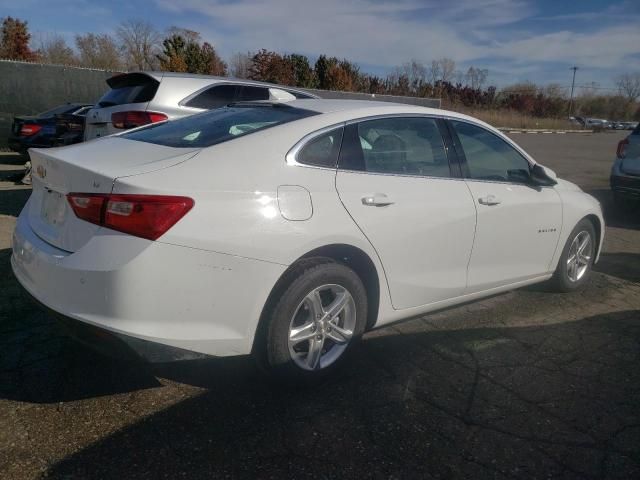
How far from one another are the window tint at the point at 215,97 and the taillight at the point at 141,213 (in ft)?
13.9

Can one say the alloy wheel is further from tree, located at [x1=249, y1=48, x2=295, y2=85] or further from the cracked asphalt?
tree, located at [x1=249, y1=48, x2=295, y2=85]

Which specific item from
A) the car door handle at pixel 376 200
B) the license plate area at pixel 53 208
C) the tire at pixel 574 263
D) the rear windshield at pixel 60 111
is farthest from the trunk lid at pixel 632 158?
the rear windshield at pixel 60 111

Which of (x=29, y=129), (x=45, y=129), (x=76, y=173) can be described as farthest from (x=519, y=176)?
(x=29, y=129)

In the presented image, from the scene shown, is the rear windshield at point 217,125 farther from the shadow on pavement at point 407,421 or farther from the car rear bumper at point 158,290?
the shadow on pavement at point 407,421

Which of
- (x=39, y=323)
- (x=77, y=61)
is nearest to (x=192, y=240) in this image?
(x=39, y=323)

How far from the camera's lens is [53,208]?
9.00 feet

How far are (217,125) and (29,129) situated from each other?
1022 cm

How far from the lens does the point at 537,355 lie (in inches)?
140

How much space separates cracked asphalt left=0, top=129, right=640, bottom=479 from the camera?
93.1 inches

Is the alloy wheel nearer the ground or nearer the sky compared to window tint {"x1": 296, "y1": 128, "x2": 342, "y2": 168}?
nearer the ground

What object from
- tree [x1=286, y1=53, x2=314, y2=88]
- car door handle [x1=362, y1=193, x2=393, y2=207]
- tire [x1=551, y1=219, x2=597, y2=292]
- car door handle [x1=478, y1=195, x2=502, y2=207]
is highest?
tree [x1=286, y1=53, x2=314, y2=88]

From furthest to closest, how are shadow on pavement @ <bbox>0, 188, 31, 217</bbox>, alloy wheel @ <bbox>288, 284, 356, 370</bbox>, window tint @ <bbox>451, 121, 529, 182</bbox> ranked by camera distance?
shadow on pavement @ <bbox>0, 188, 31, 217</bbox>, window tint @ <bbox>451, 121, 529, 182</bbox>, alloy wheel @ <bbox>288, 284, 356, 370</bbox>

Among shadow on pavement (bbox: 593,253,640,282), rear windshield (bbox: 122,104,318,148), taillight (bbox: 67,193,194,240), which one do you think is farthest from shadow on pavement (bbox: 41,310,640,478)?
shadow on pavement (bbox: 593,253,640,282)

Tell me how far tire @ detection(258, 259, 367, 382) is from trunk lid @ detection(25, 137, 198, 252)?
867mm
